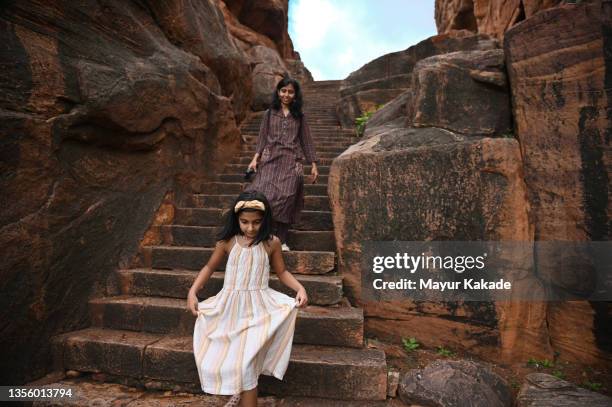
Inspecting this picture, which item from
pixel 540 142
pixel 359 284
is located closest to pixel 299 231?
pixel 359 284

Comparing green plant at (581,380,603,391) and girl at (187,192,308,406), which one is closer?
girl at (187,192,308,406)

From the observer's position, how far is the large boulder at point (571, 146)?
2725mm

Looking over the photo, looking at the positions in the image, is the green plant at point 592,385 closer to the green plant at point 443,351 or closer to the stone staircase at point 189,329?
the green plant at point 443,351

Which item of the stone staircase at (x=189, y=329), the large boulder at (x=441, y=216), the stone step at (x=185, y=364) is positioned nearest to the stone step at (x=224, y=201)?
the stone staircase at (x=189, y=329)

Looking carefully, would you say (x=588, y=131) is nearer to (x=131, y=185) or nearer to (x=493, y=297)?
(x=493, y=297)

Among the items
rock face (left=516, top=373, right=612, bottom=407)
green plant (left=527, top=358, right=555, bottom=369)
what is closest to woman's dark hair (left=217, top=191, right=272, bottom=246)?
rock face (left=516, top=373, right=612, bottom=407)

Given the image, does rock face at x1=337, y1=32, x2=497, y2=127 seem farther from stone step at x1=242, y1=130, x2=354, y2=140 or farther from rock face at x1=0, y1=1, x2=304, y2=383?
rock face at x1=0, y1=1, x2=304, y2=383

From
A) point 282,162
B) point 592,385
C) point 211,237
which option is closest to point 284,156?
point 282,162

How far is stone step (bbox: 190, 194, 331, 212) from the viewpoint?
14.4ft

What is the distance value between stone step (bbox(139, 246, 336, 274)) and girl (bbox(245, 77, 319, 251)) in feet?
0.63

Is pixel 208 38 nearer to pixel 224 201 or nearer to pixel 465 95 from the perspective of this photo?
pixel 224 201

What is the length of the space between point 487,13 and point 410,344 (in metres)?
13.0

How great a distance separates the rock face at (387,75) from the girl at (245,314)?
762cm

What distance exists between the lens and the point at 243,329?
6.34ft
